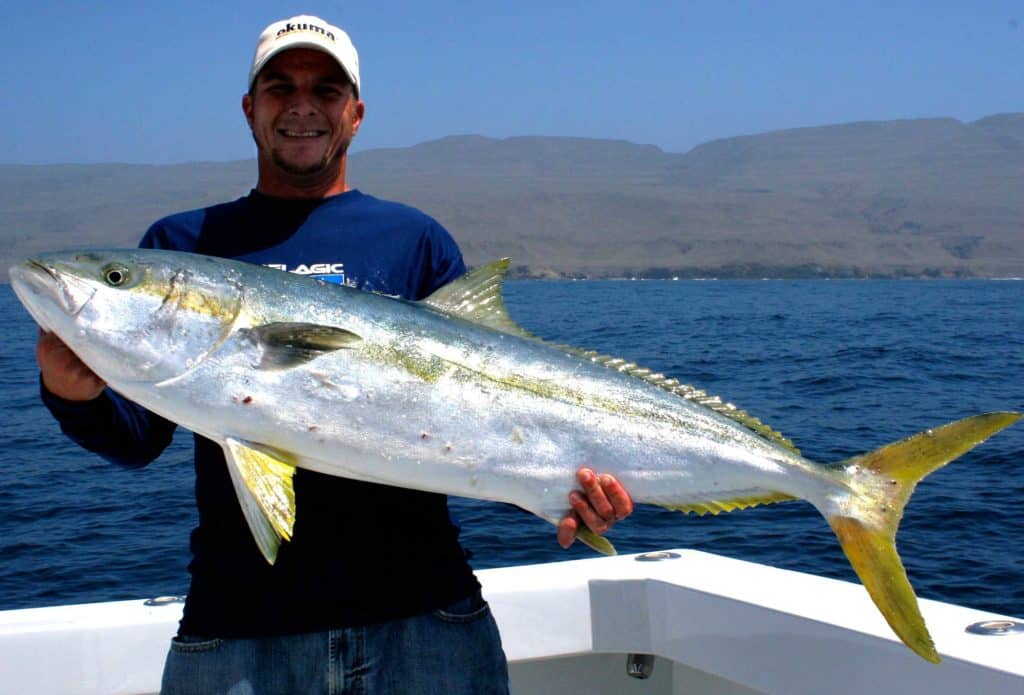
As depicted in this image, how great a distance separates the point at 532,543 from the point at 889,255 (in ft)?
582

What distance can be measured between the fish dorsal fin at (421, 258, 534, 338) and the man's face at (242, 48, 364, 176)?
65cm

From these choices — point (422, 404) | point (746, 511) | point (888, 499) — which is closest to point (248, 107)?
point (422, 404)

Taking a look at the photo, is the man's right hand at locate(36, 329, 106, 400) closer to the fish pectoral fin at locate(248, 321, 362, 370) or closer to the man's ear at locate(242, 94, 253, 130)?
the fish pectoral fin at locate(248, 321, 362, 370)

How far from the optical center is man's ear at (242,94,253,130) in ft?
12.3

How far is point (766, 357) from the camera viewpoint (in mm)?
32219

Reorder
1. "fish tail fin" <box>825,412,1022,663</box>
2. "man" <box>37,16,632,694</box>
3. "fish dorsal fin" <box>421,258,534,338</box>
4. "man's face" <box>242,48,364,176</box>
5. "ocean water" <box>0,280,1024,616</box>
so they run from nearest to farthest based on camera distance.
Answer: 1. "man" <box>37,16,632,694</box>
2. "fish tail fin" <box>825,412,1022,663</box>
3. "fish dorsal fin" <box>421,258,534,338</box>
4. "man's face" <box>242,48,364,176</box>
5. "ocean water" <box>0,280,1024,616</box>

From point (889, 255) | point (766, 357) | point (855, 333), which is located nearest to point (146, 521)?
point (766, 357)

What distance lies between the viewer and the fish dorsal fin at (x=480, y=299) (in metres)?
3.47

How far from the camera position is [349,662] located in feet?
10.5

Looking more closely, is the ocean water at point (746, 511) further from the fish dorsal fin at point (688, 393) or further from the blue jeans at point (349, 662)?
the fish dorsal fin at point (688, 393)

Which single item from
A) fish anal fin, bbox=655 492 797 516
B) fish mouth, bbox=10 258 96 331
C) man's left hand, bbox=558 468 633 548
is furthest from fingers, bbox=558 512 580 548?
fish mouth, bbox=10 258 96 331

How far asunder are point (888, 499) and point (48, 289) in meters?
2.78

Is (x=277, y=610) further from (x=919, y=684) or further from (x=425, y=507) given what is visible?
(x=919, y=684)

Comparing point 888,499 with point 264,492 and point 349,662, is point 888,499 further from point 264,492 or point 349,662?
point 264,492
